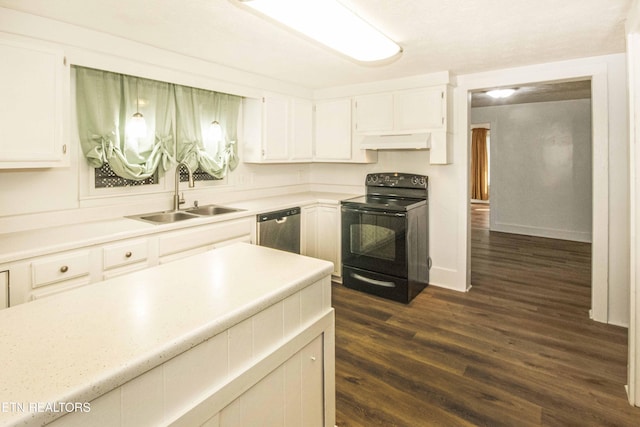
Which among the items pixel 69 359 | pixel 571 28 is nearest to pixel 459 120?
pixel 571 28

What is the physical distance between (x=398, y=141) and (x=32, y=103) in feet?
9.80

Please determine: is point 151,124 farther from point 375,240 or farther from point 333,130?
point 375,240

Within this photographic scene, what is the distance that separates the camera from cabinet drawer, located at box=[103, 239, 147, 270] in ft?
7.56

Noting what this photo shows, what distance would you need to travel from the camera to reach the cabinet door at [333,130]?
4.19 m

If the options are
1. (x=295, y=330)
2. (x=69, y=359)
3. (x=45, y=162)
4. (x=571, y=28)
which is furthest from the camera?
(x=571, y=28)

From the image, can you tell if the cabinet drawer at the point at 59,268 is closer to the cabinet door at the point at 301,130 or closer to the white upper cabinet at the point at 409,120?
the cabinet door at the point at 301,130

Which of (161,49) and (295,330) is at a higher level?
(161,49)

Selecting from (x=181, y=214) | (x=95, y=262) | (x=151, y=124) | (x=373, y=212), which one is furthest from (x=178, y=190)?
(x=373, y=212)

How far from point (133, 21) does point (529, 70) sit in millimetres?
3322

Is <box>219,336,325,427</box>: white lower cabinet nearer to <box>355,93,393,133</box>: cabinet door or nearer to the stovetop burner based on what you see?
the stovetop burner

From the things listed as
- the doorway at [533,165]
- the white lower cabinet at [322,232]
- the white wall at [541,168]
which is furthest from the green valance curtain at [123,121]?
the white wall at [541,168]

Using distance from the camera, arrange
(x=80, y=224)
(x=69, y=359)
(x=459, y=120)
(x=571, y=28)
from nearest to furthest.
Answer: (x=69, y=359) < (x=571, y=28) < (x=80, y=224) < (x=459, y=120)

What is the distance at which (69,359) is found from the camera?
2.69ft

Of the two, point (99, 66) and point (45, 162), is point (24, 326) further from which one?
point (99, 66)
